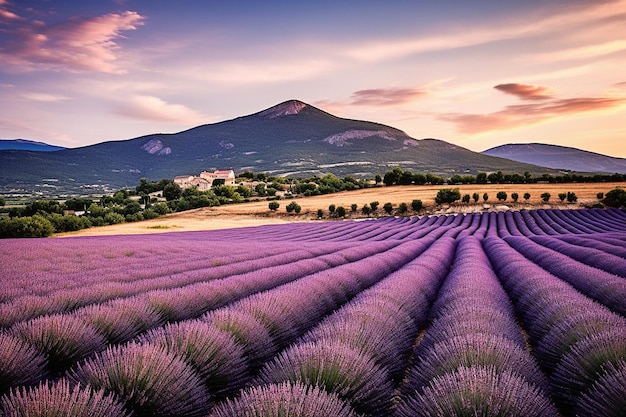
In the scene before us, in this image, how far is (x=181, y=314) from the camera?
474 centimetres

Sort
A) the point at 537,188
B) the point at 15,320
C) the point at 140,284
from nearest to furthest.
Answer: the point at 15,320, the point at 140,284, the point at 537,188

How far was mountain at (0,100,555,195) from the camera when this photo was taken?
437 feet

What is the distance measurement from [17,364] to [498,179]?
82010mm

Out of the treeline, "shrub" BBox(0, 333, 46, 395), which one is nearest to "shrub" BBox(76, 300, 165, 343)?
"shrub" BBox(0, 333, 46, 395)

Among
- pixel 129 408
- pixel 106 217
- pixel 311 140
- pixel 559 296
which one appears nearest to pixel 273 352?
pixel 129 408

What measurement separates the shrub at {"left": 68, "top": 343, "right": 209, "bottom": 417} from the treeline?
78.0m

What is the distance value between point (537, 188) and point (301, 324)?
66859 mm

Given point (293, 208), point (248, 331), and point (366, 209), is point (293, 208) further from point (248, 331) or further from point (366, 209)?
point (248, 331)

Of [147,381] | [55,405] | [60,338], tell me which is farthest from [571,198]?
[55,405]

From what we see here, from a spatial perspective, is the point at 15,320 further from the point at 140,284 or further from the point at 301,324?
the point at 301,324

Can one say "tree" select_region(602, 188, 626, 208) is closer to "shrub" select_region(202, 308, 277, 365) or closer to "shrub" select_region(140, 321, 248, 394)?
"shrub" select_region(202, 308, 277, 365)

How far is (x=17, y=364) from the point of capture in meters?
2.68

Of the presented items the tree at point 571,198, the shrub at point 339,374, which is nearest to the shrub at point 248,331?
the shrub at point 339,374

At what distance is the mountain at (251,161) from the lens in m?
133
